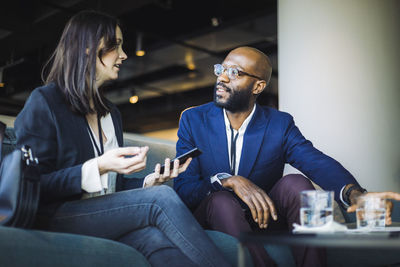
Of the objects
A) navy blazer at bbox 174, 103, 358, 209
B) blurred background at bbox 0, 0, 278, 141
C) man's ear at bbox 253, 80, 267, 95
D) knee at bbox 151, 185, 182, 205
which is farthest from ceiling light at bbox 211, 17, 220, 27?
knee at bbox 151, 185, 182, 205

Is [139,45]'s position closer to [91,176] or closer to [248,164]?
[248,164]

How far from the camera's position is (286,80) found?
364 cm

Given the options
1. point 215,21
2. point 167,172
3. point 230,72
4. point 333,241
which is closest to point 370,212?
point 333,241

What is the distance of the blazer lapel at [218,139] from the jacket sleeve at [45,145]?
3.07ft

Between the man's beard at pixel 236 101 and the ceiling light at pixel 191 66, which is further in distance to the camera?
the ceiling light at pixel 191 66

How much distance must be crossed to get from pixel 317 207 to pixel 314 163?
1.08 m

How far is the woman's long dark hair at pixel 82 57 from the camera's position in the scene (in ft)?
6.33

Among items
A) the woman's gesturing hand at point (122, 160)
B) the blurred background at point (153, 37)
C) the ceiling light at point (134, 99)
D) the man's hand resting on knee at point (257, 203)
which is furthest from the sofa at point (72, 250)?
→ the ceiling light at point (134, 99)

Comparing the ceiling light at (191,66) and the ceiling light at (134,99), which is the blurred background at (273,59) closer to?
the ceiling light at (134,99)

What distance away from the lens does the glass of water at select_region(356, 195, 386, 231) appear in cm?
147

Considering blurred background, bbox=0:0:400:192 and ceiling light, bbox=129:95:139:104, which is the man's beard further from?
ceiling light, bbox=129:95:139:104

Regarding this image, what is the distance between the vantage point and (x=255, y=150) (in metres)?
2.51

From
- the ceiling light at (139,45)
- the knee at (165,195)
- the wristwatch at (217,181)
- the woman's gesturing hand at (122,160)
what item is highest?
the ceiling light at (139,45)

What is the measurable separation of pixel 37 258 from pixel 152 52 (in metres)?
7.76
